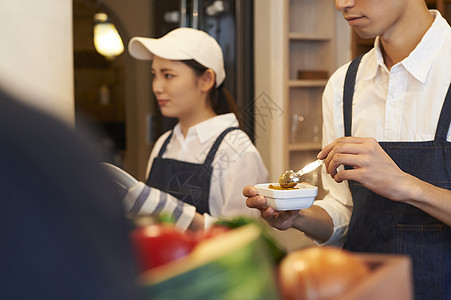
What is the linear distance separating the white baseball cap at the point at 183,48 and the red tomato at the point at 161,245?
1.58 meters

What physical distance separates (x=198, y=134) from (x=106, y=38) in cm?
123

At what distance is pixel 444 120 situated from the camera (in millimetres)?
1327

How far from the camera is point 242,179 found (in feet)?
6.23

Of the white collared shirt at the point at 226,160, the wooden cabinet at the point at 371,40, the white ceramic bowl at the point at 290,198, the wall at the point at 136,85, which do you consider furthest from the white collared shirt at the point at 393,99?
the wooden cabinet at the point at 371,40

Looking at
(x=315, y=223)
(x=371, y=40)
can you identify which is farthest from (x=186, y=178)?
(x=371, y=40)

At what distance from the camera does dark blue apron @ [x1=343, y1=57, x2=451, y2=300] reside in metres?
1.33

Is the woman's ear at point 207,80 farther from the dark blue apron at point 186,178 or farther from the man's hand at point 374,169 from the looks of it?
the man's hand at point 374,169

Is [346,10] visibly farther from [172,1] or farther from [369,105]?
[172,1]

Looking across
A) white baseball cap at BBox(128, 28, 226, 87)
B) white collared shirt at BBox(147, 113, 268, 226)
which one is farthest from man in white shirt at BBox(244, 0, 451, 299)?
white baseball cap at BBox(128, 28, 226, 87)

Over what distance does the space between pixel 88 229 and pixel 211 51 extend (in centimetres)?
188

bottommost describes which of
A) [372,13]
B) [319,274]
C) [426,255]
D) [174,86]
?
[426,255]

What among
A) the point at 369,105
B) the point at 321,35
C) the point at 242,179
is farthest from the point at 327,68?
the point at 369,105

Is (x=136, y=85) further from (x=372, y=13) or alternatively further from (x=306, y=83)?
(x=372, y=13)

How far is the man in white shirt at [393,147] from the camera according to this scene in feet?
4.01
